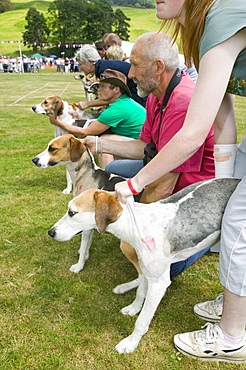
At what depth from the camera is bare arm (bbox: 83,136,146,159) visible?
13.4ft

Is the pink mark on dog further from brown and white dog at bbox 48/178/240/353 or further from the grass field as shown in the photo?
the grass field

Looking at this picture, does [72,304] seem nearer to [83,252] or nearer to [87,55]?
[83,252]

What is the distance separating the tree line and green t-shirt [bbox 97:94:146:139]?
280 ft

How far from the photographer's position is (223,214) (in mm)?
2369

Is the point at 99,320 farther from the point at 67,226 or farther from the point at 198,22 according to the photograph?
the point at 198,22

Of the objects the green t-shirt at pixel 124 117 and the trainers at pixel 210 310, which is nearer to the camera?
the trainers at pixel 210 310

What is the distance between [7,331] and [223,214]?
1.99 meters

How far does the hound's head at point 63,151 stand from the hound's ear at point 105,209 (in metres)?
1.86

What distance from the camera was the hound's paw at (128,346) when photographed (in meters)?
2.68

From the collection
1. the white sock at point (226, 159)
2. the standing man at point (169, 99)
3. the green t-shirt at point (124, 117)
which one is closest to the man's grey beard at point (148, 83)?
the standing man at point (169, 99)

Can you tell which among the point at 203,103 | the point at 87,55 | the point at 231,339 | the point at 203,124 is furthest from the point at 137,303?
the point at 87,55

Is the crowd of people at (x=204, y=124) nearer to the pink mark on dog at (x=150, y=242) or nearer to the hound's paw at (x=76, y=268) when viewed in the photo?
the pink mark on dog at (x=150, y=242)

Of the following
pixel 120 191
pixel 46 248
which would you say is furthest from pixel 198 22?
pixel 46 248

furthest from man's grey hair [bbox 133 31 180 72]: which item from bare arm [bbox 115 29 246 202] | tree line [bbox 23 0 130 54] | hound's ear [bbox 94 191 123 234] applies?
tree line [bbox 23 0 130 54]
